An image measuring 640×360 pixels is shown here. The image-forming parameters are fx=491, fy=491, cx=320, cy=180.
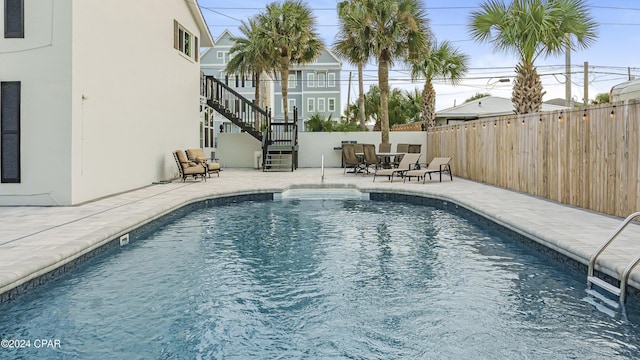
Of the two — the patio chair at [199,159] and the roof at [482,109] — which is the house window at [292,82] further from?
the patio chair at [199,159]

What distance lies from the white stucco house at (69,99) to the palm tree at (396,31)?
8521mm

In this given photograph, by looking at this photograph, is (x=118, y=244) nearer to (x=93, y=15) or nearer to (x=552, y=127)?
(x=93, y=15)

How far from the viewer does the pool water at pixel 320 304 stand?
3229 mm

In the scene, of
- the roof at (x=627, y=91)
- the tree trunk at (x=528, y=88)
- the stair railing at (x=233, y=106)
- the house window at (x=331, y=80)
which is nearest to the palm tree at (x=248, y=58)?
the stair railing at (x=233, y=106)


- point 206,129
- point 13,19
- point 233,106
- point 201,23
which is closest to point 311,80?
point 206,129

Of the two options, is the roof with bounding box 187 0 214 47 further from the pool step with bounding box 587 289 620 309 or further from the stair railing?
the pool step with bounding box 587 289 620 309

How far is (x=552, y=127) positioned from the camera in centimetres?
902

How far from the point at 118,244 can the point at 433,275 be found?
3.80 metres

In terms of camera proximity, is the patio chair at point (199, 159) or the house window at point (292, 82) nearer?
the patio chair at point (199, 159)

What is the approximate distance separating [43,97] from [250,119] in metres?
11.3

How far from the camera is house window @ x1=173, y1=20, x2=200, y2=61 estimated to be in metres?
14.6

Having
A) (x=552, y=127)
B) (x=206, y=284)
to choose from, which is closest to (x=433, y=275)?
(x=206, y=284)

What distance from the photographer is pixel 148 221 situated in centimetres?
716

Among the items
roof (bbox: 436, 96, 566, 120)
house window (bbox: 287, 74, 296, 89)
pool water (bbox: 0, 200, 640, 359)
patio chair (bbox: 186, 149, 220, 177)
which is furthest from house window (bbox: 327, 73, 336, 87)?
pool water (bbox: 0, 200, 640, 359)
